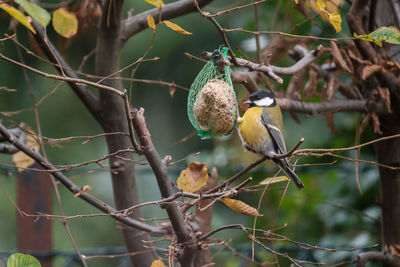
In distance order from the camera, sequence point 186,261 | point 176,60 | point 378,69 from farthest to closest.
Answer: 1. point 176,60
2. point 378,69
3. point 186,261

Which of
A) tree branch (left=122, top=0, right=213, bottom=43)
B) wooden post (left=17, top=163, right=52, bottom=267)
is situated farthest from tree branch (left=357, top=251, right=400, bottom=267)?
wooden post (left=17, top=163, right=52, bottom=267)

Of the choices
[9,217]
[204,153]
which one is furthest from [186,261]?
[9,217]

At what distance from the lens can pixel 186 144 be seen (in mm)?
3678

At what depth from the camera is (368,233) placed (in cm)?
205

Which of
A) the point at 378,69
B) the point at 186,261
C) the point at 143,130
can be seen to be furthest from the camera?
the point at 378,69

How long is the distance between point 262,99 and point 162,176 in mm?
499

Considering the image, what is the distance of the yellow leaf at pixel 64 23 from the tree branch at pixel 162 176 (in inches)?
17.1

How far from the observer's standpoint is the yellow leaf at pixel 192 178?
108 centimetres

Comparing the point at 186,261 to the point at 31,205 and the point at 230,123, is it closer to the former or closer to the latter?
the point at 230,123

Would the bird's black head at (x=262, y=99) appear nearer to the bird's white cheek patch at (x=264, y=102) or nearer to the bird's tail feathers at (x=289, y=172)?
the bird's white cheek patch at (x=264, y=102)

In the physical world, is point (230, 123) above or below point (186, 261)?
above

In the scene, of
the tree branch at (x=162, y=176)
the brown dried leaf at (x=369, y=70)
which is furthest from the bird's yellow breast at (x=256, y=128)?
the tree branch at (x=162, y=176)

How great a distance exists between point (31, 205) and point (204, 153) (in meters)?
1.37

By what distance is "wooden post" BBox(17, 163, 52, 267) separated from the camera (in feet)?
5.64
